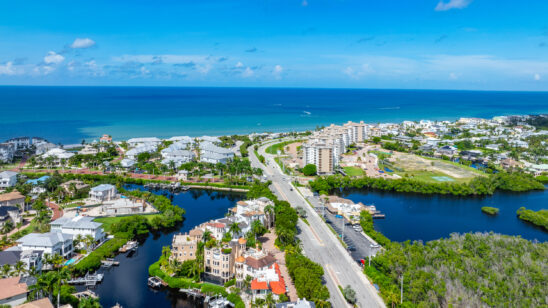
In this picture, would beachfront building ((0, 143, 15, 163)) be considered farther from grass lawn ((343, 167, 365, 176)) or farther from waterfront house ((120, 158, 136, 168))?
grass lawn ((343, 167, 365, 176))

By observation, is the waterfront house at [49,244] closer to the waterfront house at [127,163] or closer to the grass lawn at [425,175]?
the waterfront house at [127,163]

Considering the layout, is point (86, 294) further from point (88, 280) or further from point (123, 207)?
point (123, 207)

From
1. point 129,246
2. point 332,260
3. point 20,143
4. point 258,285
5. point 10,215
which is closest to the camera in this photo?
point 258,285

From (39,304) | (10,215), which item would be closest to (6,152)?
(10,215)

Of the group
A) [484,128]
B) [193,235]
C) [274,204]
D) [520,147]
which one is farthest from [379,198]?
[484,128]

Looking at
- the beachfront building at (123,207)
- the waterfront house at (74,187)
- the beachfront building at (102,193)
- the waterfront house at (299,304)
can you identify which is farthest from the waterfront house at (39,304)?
the waterfront house at (74,187)

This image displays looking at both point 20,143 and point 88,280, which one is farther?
point 20,143

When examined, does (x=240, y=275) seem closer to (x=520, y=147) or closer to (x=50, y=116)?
(x=520, y=147)
